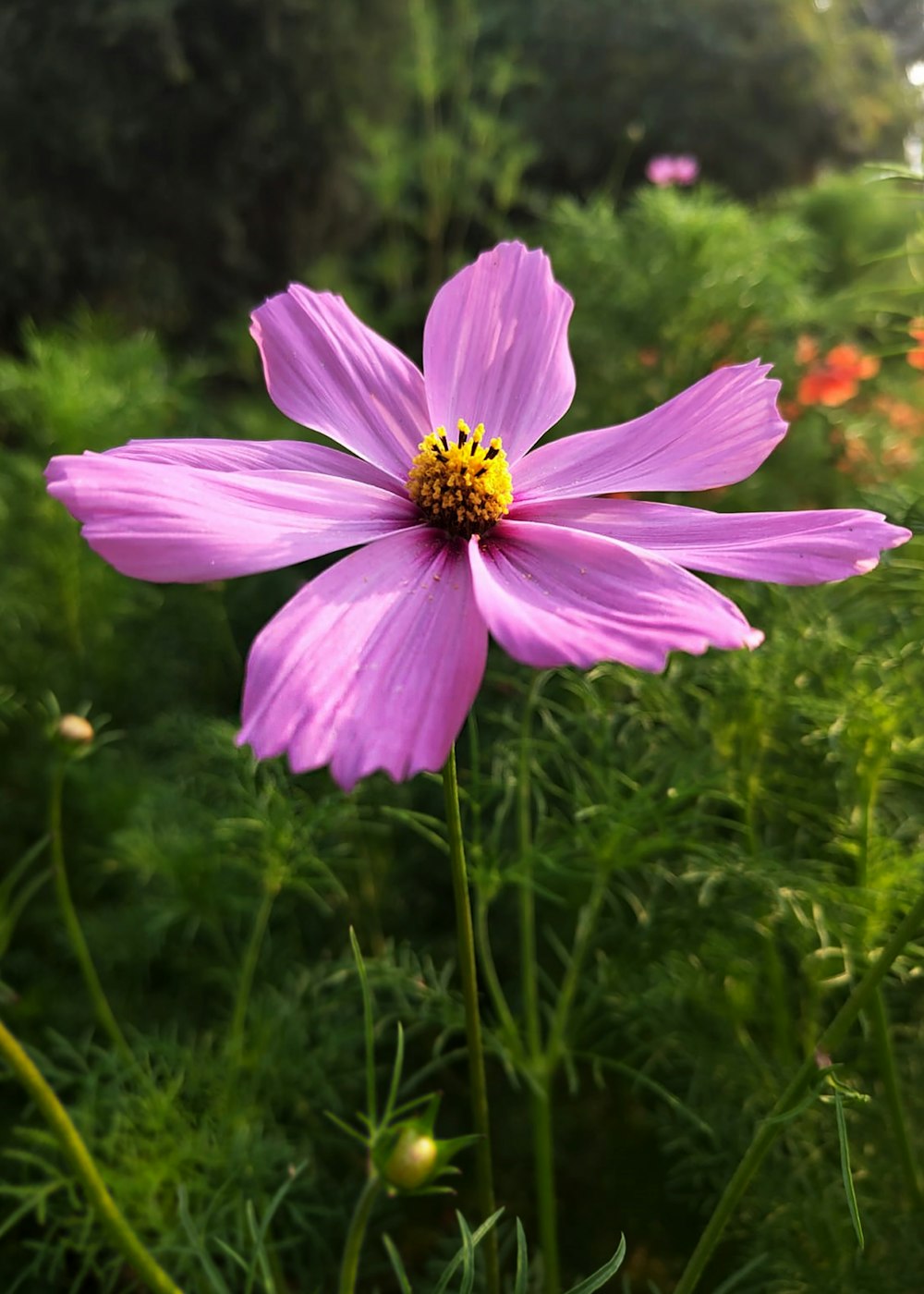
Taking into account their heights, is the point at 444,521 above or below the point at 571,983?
above

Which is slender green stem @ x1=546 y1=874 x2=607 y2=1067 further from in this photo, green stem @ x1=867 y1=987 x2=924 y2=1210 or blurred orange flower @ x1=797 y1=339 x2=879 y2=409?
blurred orange flower @ x1=797 y1=339 x2=879 y2=409

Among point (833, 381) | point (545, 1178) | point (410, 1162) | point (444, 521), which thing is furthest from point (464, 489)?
point (833, 381)

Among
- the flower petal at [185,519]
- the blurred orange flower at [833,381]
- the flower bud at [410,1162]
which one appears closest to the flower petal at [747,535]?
the flower petal at [185,519]

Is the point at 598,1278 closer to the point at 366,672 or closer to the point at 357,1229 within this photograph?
the point at 357,1229

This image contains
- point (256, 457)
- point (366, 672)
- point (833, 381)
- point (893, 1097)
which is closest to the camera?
point (366, 672)

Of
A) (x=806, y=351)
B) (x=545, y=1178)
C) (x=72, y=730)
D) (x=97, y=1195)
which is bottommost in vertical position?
(x=545, y=1178)

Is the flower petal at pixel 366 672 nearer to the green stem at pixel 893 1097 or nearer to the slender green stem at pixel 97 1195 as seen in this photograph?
the slender green stem at pixel 97 1195

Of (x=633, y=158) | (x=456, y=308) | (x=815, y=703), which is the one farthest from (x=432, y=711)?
(x=633, y=158)

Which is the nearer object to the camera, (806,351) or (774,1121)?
(774,1121)
